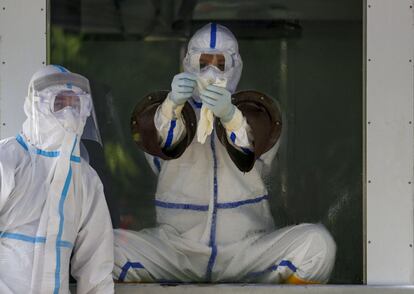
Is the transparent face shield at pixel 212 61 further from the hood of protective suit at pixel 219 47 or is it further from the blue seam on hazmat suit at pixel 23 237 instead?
the blue seam on hazmat suit at pixel 23 237

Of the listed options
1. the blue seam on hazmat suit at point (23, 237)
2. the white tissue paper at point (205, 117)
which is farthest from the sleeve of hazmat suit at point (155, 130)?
the blue seam on hazmat suit at point (23, 237)

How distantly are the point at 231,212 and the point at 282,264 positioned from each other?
0.80 ft

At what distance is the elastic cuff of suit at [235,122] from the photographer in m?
2.90

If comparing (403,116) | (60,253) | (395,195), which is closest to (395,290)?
(395,195)

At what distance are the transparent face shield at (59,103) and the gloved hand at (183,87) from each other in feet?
0.90

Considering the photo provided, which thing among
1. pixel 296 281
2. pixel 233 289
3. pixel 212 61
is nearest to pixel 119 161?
pixel 212 61

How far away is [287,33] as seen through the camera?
3.28m

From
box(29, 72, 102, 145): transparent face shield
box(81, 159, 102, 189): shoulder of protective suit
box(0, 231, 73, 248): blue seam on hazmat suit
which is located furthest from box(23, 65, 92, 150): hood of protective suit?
box(0, 231, 73, 248): blue seam on hazmat suit

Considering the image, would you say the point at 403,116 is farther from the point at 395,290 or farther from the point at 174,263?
the point at 174,263

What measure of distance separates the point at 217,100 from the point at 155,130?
275mm

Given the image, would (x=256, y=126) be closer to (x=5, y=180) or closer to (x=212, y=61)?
(x=212, y=61)

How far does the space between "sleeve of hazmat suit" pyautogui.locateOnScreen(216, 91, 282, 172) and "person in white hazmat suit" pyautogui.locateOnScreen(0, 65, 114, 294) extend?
46 cm

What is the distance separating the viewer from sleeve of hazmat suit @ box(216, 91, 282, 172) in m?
2.99

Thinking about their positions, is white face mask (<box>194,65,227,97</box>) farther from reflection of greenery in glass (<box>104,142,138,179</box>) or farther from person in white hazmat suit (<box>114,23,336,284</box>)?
reflection of greenery in glass (<box>104,142,138,179</box>)
